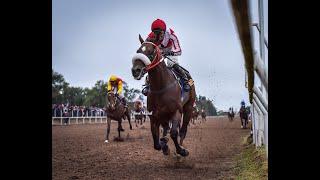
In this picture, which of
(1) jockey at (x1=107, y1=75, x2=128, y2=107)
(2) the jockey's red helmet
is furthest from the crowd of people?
(2) the jockey's red helmet

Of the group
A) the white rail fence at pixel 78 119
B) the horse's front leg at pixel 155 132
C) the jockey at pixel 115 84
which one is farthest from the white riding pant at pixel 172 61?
the white rail fence at pixel 78 119

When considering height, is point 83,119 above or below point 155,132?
below

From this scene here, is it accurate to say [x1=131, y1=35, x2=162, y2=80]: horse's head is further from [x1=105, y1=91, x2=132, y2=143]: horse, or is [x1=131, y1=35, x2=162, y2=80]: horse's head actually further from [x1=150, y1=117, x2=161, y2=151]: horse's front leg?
[x1=105, y1=91, x2=132, y2=143]: horse

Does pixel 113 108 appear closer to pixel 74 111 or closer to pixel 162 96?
pixel 162 96

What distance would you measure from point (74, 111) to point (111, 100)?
14.8 meters

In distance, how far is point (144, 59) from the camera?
548cm

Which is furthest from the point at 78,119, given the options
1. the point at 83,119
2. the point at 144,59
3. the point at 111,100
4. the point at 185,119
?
the point at 144,59

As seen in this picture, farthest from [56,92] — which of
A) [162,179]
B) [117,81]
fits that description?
[162,179]

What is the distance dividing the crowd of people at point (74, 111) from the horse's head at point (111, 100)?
10152mm

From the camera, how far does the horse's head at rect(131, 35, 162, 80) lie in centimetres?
540
